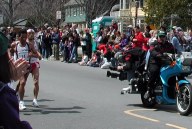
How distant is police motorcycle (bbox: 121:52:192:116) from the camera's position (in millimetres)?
9266

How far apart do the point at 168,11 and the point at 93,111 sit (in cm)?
2173

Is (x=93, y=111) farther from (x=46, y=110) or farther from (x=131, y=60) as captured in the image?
(x=131, y=60)

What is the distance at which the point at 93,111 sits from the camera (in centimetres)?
968

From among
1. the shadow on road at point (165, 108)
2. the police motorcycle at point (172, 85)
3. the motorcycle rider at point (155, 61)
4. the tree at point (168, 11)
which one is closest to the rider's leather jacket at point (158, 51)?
the motorcycle rider at point (155, 61)

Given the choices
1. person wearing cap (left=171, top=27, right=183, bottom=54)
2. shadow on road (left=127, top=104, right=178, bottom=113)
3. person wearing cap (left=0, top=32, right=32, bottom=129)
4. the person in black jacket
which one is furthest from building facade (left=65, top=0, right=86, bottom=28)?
person wearing cap (left=0, top=32, right=32, bottom=129)

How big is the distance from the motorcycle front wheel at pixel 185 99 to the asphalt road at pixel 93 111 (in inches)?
5.6

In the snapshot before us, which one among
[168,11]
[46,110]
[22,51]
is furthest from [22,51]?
[168,11]

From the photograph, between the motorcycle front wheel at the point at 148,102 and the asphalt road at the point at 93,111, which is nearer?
the asphalt road at the point at 93,111

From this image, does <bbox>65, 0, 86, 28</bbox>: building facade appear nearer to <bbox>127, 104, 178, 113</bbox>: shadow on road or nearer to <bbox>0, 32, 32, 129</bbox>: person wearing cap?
<bbox>127, 104, 178, 113</bbox>: shadow on road

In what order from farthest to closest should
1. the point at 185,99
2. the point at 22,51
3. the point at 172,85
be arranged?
the point at 22,51, the point at 172,85, the point at 185,99

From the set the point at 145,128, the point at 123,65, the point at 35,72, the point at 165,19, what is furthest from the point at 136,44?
the point at 165,19

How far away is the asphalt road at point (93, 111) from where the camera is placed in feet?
27.1

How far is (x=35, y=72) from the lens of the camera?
10219mm

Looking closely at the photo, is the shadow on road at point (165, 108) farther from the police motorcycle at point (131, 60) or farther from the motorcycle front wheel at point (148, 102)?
the police motorcycle at point (131, 60)
